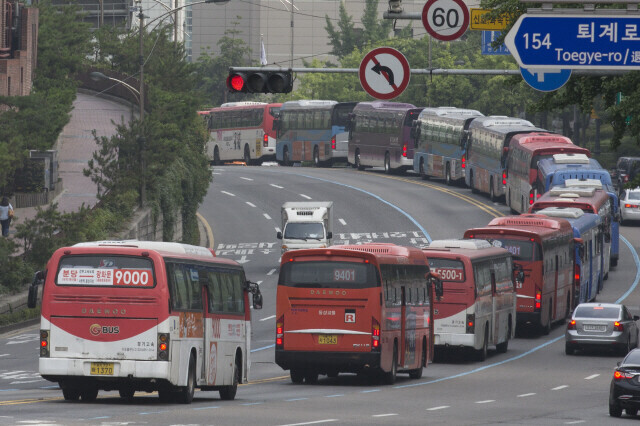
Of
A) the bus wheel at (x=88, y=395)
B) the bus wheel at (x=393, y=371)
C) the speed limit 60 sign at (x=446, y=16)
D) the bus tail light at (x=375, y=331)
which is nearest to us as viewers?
the bus wheel at (x=88, y=395)

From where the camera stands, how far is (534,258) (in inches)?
1661

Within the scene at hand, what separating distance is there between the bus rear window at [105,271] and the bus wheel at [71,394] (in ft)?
6.43

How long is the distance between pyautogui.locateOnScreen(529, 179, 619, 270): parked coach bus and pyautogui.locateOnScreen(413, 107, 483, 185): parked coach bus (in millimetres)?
19040

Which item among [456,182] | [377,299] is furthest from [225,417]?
[456,182]

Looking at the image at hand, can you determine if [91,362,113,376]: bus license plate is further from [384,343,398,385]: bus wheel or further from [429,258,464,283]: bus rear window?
[429,258,464,283]: bus rear window

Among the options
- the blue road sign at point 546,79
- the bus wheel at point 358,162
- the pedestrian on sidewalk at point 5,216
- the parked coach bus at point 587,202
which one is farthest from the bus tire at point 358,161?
the blue road sign at point 546,79

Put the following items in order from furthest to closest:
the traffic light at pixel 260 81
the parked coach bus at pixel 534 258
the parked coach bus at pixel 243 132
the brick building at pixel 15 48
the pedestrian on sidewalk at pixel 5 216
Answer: the parked coach bus at pixel 243 132, the brick building at pixel 15 48, the pedestrian on sidewalk at pixel 5 216, the parked coach bus at pixel 534 258, the traffic light at pixel 260 81

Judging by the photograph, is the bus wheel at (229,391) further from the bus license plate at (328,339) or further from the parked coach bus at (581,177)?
the parked coach bus at (581,177)

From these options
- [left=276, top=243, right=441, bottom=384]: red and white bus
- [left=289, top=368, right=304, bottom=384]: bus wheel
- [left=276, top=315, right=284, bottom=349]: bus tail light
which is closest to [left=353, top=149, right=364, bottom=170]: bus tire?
[left=289, top=368, right=304, bottom=384]: bus wheel

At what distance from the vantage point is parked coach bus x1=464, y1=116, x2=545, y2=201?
234 ft

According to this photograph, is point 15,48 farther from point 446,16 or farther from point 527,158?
point 446,16

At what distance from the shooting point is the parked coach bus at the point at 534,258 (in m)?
42.2

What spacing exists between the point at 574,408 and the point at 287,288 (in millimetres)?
6358

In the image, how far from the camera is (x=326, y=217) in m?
57.3
